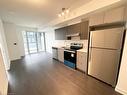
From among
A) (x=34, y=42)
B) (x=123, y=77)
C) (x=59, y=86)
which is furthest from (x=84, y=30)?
(x=34, y=42)

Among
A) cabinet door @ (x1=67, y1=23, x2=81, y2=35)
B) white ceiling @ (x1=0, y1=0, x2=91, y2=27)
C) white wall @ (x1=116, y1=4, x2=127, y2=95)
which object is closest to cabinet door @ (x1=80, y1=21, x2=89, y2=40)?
cabinet door @ (x1=67, y1=23, x2=81, y2=35)

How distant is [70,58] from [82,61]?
73 cm

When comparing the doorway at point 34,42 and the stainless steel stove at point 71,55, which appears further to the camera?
the doorway at point 34,42

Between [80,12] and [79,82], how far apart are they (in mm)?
2579

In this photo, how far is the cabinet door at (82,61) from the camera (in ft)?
9.19

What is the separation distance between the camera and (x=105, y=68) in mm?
2176

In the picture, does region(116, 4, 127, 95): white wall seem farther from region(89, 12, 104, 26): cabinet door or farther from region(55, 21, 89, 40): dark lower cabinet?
region(55, 21, 89, 40): dark lower cabinet

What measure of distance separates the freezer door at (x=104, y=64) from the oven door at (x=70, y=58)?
2.62 ft

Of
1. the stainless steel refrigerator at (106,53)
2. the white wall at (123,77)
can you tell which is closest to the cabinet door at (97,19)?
the stainless steel refrigerator at (106,53)

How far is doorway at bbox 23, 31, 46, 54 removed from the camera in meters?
6.71

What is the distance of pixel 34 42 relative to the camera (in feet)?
24.0

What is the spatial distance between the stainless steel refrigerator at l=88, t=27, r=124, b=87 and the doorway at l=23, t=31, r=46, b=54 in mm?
6158

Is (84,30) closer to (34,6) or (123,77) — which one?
(123,77)

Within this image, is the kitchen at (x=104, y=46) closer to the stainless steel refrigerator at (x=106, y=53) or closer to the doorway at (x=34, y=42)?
the stainless steel refrigerator at (x=106, y=53)
